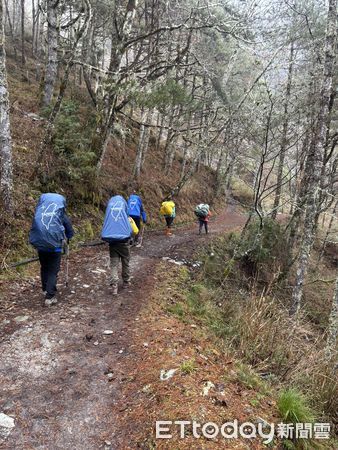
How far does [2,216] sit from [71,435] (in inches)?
224

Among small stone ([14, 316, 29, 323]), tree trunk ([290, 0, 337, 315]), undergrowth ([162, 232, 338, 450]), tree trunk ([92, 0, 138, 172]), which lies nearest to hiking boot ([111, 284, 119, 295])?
undergrowth ([162, 232, 338, 450])

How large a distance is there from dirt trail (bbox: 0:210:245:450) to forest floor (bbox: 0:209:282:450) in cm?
1

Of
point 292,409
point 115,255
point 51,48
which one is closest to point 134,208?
point 115,255

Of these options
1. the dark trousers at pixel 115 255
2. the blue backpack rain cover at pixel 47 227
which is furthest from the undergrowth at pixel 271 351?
the blue backpack rain cover at pixel 47 227

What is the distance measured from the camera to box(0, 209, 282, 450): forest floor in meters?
3.74

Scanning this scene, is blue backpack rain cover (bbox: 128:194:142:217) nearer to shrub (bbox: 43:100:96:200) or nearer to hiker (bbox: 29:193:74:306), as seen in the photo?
shrub (bbox: 43:100:96:200)

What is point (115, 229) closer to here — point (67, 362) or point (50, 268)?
point (50, 268)

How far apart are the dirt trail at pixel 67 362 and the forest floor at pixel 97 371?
0.01m

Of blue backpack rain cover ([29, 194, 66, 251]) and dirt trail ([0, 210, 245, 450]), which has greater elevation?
blue backpack rain cover ([29, 194, 66, 251])

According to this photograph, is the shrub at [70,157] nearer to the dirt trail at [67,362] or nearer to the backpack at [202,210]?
the dirt trail at [67,362]

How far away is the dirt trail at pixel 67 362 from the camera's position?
3.72m

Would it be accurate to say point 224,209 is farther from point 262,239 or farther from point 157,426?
point 157,426

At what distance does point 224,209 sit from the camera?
2856 cm

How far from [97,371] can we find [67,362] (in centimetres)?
47
